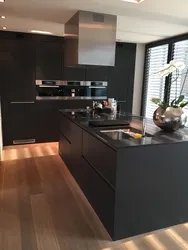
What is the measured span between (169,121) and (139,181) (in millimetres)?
751

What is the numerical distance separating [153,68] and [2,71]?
3.19 metres

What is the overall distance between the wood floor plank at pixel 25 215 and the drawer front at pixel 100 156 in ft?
2.73

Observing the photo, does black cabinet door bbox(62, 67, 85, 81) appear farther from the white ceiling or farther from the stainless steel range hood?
the stainless steel range hood

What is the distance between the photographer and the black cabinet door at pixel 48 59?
4.51m

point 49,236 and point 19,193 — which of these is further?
point 19,193

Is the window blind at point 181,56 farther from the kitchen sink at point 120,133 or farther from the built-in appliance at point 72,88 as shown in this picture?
the kitchen sink at point 120,133

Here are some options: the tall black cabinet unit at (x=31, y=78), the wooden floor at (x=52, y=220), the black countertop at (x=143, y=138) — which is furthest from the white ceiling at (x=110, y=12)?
the wooden floor at (x=52, y=220)

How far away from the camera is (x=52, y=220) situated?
2279 mm

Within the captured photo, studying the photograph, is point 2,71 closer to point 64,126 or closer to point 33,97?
point 33,97

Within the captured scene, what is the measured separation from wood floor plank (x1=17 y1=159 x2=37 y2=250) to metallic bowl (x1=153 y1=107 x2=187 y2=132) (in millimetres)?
1655

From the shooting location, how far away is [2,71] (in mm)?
4305

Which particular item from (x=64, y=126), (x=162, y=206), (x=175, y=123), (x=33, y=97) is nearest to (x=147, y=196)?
(x=162, y=206)

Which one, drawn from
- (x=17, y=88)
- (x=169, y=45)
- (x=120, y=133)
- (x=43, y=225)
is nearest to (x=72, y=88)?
(x=17, y=88)

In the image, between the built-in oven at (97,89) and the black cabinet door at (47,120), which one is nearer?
the black cabinet door at (47,120)
